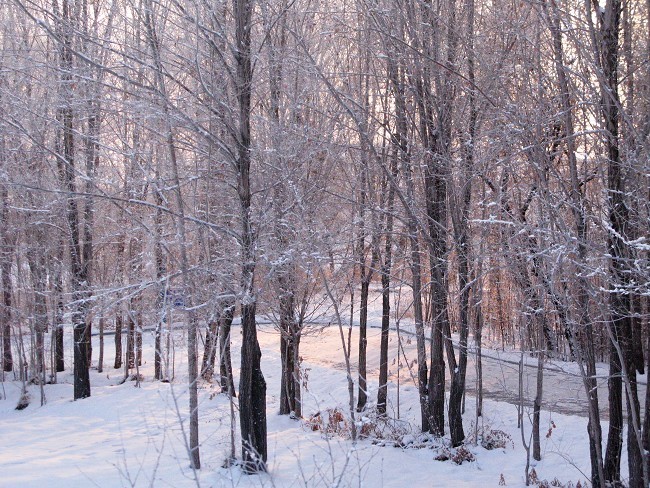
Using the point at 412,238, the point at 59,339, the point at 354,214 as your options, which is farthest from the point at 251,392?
the point at 59,339

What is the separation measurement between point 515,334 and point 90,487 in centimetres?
1373

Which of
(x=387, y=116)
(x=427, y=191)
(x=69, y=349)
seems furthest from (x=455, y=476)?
(x=69, y=349)

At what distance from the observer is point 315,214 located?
11.5m

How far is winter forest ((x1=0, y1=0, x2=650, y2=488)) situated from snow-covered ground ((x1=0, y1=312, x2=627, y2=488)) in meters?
0.07

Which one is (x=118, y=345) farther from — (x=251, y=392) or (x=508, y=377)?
(x=251, y=392)

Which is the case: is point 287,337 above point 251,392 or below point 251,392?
above

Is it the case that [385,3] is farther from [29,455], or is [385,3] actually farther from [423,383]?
[29,455]

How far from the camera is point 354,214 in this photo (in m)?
12.9

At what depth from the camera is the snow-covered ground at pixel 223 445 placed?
8930 mm

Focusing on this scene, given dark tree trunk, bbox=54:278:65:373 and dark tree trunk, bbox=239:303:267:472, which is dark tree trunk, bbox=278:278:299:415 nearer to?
dark tree trunk, bbox=239:303:267:472

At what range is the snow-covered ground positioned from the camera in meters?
8.93

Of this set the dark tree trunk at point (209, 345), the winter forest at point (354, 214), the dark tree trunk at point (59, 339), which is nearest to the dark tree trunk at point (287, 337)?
the winter forest at point (354, 214)

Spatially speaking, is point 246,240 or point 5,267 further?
point 5,267

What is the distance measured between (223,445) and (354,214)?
4848 mm
